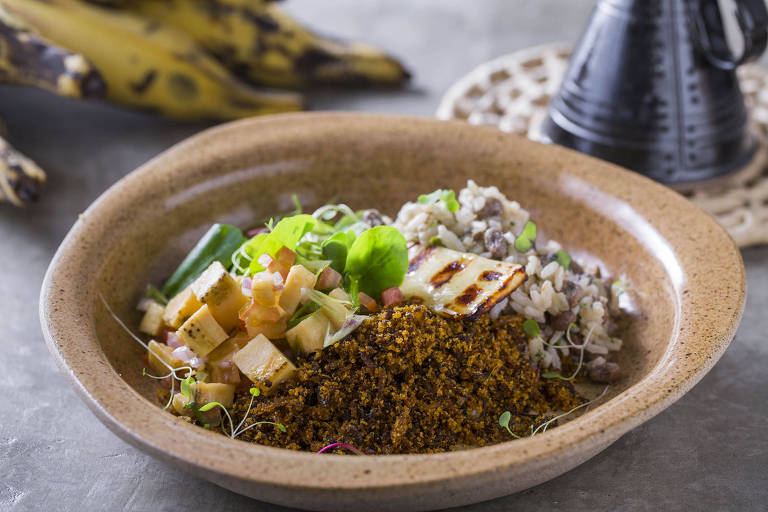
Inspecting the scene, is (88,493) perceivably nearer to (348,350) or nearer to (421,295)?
(348,350)

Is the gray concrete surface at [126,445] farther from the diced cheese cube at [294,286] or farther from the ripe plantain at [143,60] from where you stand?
the diced cheese cube at [294,286]

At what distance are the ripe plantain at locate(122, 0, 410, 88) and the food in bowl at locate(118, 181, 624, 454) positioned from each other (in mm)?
1464

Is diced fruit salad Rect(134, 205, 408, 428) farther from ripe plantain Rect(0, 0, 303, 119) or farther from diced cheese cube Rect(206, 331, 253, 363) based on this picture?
ripe plantain Rect(0, 0, 303, 119)

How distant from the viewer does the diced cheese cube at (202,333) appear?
4.85ft

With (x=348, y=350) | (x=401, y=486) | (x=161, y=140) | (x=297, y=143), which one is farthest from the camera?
(x=161, y=140)

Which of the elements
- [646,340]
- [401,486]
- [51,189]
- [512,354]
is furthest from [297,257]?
[51,189]

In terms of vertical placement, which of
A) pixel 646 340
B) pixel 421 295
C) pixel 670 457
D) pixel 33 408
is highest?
pixel 421 295

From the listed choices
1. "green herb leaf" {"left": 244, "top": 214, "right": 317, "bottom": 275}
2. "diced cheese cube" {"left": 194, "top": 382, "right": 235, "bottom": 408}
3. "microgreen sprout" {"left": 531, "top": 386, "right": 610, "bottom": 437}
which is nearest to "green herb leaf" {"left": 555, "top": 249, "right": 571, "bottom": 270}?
Answer: "microgreen sprout" {"left": 531, "top": 386, "right": 610, "bottom": 437}

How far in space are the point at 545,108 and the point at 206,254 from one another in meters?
1.38

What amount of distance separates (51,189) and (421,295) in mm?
1512

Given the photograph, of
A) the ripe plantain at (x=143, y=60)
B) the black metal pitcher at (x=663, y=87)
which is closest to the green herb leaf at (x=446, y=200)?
the black metal pitcher at (x=663, y=87)

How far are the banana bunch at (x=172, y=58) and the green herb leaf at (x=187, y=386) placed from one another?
1044 mm

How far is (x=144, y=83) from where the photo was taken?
8.66 feet

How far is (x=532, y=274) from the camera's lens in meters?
1.60
